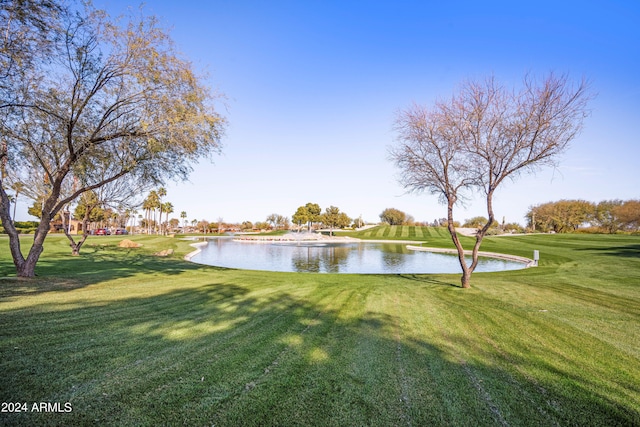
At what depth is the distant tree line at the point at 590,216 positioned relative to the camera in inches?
2009

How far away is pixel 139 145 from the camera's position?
373 inches

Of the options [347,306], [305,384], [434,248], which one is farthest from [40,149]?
[434,248]

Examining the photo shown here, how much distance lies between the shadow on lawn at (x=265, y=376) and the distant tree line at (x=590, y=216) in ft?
213

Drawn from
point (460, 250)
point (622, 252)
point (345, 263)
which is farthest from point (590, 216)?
point (460, 250)

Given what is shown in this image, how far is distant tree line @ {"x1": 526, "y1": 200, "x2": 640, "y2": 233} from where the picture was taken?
51.0 metres

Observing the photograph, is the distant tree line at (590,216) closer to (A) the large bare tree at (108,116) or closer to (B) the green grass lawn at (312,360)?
(B) the green grass lawn at (312,360)

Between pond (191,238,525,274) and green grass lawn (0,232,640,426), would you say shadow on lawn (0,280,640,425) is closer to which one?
green grass lawn (0,232,640,426)

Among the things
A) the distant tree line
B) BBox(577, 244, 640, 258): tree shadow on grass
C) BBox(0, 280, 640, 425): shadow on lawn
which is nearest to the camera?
BBox(0, 280, 640, 425): shadow on lawn

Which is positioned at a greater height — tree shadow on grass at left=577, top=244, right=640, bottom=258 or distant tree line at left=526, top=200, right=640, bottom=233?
distant tree line at left=526, top=200, right=640, bottom=233

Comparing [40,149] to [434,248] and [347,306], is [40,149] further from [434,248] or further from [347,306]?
[434,248]

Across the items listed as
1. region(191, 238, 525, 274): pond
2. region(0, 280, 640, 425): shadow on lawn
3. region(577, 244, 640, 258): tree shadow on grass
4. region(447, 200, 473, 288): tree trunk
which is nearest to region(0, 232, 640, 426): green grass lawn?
region(0, 280, 640, 425): shadow on lawn

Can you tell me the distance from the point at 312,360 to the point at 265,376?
0.77 meters

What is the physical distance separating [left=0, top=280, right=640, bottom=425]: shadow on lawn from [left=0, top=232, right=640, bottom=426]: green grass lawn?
0.06 ft

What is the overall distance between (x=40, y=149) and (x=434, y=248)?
1384 inches
